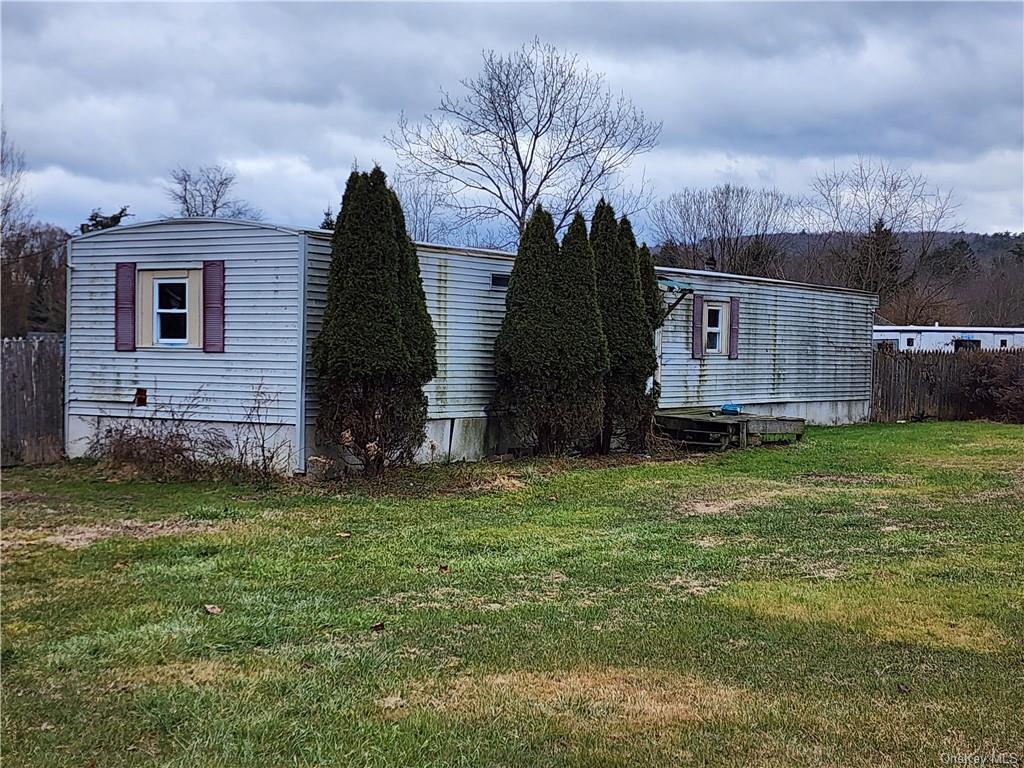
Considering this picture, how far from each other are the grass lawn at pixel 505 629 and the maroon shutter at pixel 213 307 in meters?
2.18

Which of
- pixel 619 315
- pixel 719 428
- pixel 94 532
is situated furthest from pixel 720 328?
pixel 94 532

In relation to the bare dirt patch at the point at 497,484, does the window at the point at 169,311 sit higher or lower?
higher

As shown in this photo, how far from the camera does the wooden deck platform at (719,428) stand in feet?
47.0

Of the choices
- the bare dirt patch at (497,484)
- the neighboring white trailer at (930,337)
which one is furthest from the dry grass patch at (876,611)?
the neighboring white trailer at (930,337)

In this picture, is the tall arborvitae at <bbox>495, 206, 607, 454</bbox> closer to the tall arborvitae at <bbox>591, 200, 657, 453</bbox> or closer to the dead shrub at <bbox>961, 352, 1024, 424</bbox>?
the tall arborvitae at <bbox>591, 200, 657, 453</bbox>

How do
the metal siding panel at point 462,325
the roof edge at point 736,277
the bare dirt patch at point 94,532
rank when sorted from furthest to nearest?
the roof edge at point 736,277, the metal siding panel at point 462,325, the bare dirt patch at point 94,532

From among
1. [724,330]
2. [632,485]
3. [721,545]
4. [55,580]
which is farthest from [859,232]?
[55,580]

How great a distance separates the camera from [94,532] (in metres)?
7.57

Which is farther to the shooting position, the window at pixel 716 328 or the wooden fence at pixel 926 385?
the wooden fence at pixel 926 385

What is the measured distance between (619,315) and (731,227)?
25193 millimetres

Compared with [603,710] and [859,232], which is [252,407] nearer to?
[603,710]

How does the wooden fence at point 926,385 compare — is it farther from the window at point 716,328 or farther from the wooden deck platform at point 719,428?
the wooden deck platform at point 719,428

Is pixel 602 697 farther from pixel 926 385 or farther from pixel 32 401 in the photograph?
pixel 926 385

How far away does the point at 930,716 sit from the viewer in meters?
3.80
